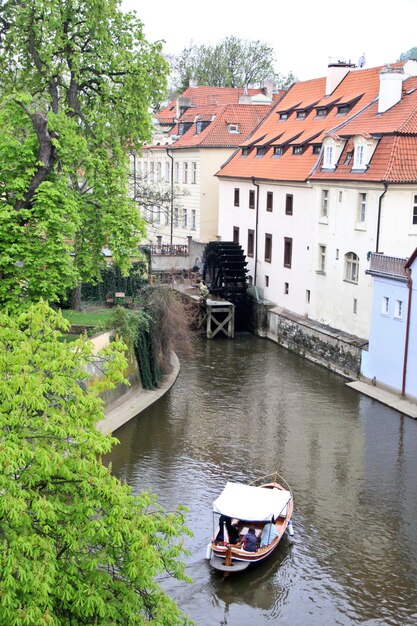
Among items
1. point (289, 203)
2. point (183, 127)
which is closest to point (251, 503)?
point (289, 203)

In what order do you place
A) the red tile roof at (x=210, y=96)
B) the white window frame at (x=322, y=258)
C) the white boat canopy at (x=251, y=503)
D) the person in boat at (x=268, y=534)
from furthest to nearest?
the red tile roof at (x=210, y=96) < the white window frame at (x=322, y=258) < the white boat canopy at (x=251, y=503) < the person in boat at (x=268, y=534)

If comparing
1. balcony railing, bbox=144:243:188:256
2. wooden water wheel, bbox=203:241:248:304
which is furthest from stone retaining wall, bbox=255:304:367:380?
balcony railing, bbox=144:243:188:256

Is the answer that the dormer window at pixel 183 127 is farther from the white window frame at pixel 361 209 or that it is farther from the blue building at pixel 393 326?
the blue building at pixel 393 326

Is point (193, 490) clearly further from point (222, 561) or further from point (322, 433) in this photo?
point (322, 433)

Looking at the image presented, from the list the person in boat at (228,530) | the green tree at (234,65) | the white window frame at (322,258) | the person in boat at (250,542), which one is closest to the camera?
the person in boat at (250,542)

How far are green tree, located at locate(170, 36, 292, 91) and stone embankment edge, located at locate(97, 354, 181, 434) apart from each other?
4962 cm

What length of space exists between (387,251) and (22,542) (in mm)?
24417

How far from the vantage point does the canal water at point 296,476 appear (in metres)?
16.1

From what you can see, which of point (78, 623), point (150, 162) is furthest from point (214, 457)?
point (150, 162)

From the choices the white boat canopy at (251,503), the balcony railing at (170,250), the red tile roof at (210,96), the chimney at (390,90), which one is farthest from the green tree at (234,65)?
the white boat canopy at (251,503)

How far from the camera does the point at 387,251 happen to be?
102ft

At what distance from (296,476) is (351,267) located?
1317 centimetres

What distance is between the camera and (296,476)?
72.4 ft

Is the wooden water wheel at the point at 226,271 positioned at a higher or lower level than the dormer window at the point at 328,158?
lower
